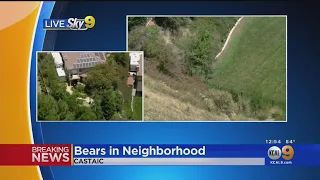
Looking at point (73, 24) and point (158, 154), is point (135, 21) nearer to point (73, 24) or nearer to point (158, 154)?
point (73, 24)

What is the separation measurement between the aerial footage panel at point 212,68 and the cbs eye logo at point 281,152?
183 mm

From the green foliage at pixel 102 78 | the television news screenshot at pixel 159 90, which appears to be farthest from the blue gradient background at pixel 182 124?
the green foliage at pixel 102 78

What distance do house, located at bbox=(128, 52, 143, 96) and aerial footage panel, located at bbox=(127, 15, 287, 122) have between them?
4 cm

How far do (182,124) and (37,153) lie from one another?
3.19ft

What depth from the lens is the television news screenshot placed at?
2420mm

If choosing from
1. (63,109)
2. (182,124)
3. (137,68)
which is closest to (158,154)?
(182,124)

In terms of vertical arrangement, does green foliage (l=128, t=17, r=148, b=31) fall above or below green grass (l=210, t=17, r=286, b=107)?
above

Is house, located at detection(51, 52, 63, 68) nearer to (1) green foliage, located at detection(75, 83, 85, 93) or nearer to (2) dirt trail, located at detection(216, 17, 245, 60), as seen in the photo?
(1) green foliage, located at detection(75, 83, 85, 93)

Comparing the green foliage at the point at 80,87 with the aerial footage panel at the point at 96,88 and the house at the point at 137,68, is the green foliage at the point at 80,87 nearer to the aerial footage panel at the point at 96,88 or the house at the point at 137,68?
the aerial footage panel at the point at 96,88

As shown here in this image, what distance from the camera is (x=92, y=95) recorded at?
243 centimetres

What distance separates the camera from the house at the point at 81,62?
242 centimetres

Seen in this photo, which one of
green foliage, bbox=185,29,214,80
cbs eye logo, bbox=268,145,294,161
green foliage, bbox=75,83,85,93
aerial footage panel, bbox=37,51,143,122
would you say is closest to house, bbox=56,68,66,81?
aerial footage panel, bbox=37,51,143,122

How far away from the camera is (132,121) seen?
7.94 ft

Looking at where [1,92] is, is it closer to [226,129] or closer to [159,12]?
[159,12]
